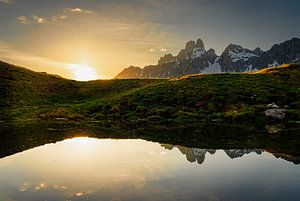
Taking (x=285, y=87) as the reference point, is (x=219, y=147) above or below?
below

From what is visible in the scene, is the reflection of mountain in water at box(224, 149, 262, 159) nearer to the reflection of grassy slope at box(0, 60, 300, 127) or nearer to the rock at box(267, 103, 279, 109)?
the reflection of grassy slope at box(0, 60, 300, 127)

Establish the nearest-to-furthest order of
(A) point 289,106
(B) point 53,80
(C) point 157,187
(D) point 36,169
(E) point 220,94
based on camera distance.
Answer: (C) point 157,187 < (D) point 36,169 < (A) point 289,106 < (E) point 220,94 < (B) point 53,80

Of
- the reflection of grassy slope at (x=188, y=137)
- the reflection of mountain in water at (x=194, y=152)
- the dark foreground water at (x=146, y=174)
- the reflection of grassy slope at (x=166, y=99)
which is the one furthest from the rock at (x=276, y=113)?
the reflection of mountain in water at (x=194, y=152)

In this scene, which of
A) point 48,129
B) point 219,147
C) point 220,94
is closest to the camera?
point 219,147

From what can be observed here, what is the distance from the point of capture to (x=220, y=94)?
77.8 meters

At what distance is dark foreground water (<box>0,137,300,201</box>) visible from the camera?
19906 millimetres

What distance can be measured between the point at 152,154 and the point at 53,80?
94887 millimetres

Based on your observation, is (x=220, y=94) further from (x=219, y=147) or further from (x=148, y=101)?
(x=219, y=147)

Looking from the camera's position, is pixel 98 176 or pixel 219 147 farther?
pixel 219 147

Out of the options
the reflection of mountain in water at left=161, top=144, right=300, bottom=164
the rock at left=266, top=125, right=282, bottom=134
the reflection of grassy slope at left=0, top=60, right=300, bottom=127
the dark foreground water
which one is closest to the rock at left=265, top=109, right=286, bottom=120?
the reflection of grassy slope at left=0, top=60, right=300, bottom=127

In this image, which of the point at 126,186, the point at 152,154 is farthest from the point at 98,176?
the point at 152,154

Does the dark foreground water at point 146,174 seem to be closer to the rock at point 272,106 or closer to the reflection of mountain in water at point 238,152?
the reflection of mountain in water at point 238,152

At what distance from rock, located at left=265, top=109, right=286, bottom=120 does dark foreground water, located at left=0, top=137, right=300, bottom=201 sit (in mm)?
29122

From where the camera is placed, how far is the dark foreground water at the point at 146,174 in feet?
65.3
